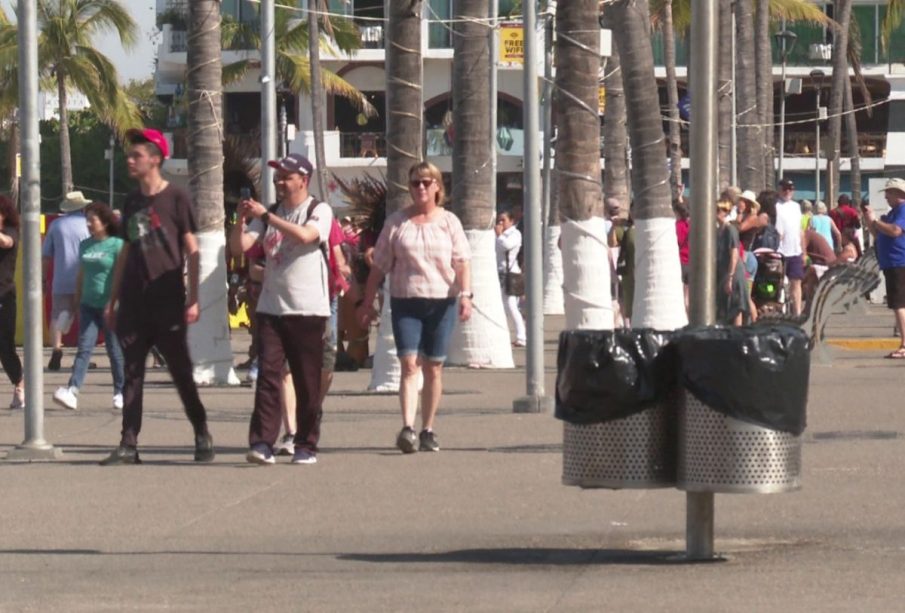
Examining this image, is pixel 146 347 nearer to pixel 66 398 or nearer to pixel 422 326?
pixel 422 326

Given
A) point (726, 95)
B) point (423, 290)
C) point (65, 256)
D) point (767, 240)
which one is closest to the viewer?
point (423, 290)

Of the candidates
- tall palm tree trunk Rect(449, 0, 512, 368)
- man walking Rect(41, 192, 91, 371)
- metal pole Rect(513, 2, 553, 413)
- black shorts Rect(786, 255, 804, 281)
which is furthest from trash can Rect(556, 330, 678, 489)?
black shorts Rect(786, 255, 804, 281)

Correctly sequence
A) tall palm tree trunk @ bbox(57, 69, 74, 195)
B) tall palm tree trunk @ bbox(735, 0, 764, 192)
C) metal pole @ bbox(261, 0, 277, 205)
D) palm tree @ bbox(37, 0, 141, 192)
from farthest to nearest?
palm tree @ bbox(37, 0, 141, 192) < tall palm tree trunk @ bbox(57, 69, 74, 195) < tall palm tree trunk @ bbox(735, 0, 764, 192) < metal pole @ bbox(261, 0, 277, 205)

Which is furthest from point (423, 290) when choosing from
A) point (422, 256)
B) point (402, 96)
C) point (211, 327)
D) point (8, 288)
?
point (211, 327)

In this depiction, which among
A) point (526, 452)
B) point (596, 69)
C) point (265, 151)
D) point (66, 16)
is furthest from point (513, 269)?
point (66, 16)

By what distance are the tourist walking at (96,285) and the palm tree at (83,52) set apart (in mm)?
46826

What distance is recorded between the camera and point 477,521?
10086mm

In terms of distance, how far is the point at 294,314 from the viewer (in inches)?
486

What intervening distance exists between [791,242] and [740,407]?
18.2 m

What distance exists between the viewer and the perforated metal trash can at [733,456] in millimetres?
8430

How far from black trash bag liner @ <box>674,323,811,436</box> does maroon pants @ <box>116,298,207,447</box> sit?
4.79 meters

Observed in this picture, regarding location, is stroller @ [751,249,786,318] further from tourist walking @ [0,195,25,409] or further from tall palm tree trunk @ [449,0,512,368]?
Answer: tourist walking @ [0,195,25,409]

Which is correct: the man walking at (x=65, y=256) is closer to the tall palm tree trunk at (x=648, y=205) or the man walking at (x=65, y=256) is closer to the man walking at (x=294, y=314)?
the tall palm tree trunk at (x=648, y=205)

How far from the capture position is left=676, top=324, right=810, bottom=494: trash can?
27.6 feet
